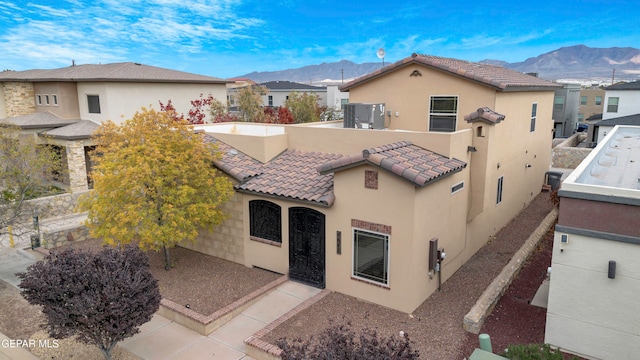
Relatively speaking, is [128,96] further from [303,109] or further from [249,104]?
[303,109]

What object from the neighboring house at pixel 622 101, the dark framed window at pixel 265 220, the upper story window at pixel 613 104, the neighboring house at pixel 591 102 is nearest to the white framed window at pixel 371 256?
the dark framed window at pixel 265 220

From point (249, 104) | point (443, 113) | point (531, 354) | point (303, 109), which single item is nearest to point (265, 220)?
point (443, 113)

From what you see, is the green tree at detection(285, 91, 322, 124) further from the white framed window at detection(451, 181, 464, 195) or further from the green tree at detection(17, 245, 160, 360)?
the green tree at detection(17, 245, 160, 360)

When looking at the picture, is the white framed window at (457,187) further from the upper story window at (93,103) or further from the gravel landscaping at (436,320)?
the upper story window at (93,103)

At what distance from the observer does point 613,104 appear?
38562 mm

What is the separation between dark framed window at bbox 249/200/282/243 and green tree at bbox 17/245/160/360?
17.3ft

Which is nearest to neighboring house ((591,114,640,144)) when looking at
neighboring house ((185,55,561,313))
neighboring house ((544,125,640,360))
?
neighboring house ((185,55,561,313))

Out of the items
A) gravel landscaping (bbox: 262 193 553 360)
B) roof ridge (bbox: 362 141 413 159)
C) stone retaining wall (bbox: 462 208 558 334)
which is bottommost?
gravel landscaping (bbox: 262 193 553 360)

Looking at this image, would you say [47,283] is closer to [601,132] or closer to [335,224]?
[335,224]

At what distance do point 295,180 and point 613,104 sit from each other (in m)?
37.3

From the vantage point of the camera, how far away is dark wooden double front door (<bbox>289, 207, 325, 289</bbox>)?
1280 centimetres

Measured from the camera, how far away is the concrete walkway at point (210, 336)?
9.95 meters

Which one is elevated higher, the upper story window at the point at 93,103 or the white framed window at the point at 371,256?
the upper story window at the point at 93,103

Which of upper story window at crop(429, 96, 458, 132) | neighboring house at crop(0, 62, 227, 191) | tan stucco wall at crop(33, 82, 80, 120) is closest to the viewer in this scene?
upper story window at crop(429, 96, 458, 132)
